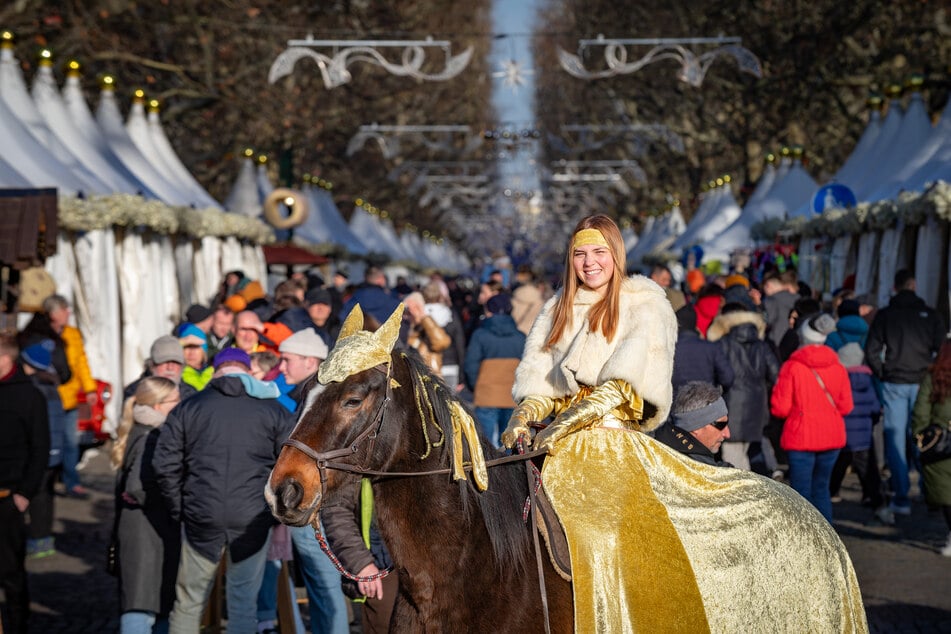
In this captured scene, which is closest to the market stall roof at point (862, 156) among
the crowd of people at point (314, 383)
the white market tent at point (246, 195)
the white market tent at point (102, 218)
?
the crowd of people at point (314, 383)

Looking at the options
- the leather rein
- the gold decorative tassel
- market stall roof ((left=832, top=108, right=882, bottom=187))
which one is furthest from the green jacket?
market stall roof ((left=832, top=108, right=882, bottom=187))

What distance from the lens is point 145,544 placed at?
24.1 feet

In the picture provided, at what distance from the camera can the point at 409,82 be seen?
52.3m

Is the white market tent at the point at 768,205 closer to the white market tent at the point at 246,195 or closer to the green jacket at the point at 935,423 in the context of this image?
the white market tent at the point at 246,195

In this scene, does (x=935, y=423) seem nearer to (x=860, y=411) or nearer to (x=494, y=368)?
(x=860, y=411)

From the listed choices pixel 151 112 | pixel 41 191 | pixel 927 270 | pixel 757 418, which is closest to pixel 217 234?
pixel 151 112

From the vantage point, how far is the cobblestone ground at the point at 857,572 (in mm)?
9141

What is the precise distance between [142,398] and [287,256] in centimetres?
1935

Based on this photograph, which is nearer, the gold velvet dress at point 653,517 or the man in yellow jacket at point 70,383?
the gold velvet dress at point 653,517

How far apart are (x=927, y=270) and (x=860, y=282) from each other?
112 inches

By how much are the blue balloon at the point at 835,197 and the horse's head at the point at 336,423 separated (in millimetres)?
15598

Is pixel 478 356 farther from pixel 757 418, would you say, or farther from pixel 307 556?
pixel 307 556

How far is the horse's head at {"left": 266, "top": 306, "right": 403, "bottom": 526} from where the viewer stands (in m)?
4.47

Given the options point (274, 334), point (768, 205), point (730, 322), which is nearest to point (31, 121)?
point (274, 334)
